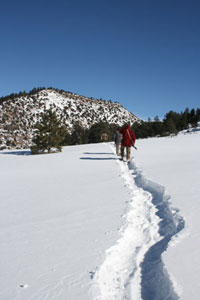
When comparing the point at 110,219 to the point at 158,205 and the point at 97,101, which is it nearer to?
the point at 158,205

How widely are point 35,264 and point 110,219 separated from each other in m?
1.65

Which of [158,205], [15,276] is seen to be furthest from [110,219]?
[15,276]

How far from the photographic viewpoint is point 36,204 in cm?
511

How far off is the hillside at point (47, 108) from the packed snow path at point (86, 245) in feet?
257

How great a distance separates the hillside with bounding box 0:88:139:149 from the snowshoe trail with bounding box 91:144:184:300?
7975cm

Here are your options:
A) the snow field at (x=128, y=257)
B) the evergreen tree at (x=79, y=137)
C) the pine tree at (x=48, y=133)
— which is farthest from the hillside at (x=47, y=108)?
the snow field at (x=128, y=257)

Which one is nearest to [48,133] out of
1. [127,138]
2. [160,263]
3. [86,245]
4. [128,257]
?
[127,138]

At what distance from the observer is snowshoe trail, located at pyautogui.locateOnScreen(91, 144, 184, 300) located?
2.18m

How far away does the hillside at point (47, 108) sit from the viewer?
93.4 m

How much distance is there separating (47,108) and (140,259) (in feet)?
405

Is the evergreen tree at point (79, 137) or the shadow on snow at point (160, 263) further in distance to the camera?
the evergreen tree at point (79, 137)

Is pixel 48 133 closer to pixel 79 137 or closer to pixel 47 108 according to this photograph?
pixel 79 137

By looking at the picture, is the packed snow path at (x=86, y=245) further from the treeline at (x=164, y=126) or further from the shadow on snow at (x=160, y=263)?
the treeline at (x=164, y=126)

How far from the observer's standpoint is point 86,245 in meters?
3.04
